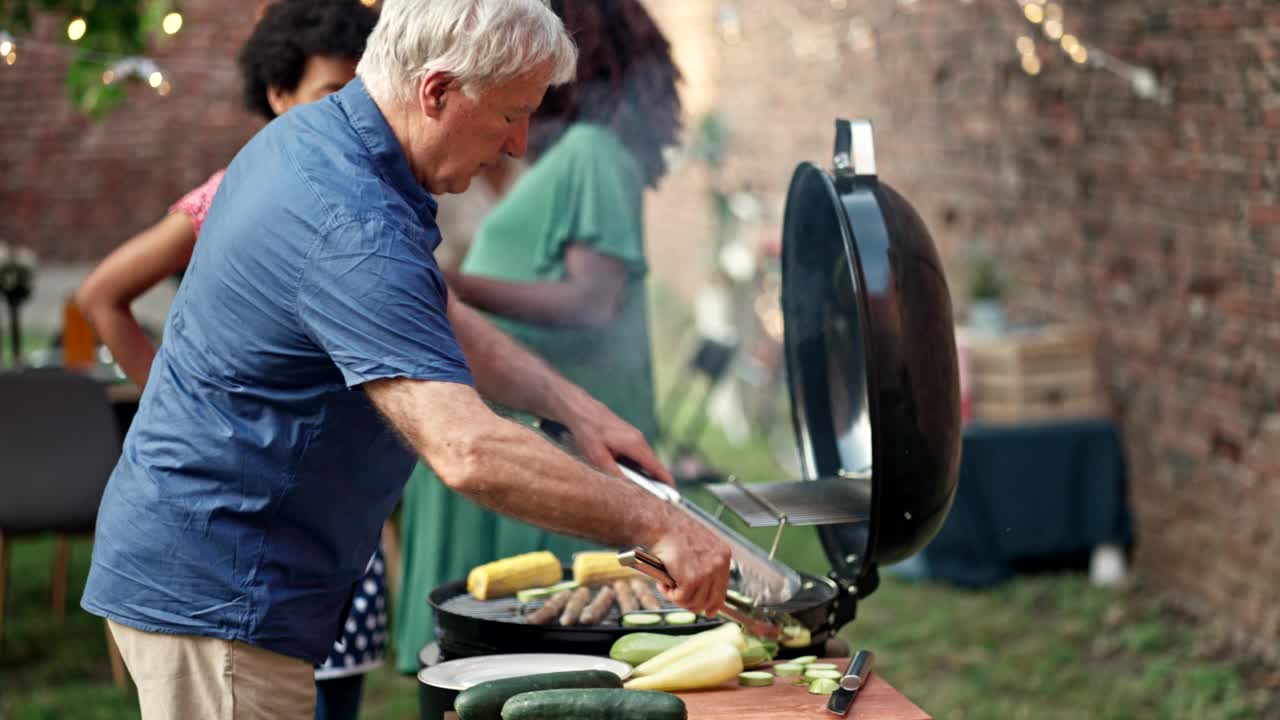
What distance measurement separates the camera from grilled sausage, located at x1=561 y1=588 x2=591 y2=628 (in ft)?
6.84

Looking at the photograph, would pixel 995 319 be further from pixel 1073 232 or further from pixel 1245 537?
pixel 1245 537

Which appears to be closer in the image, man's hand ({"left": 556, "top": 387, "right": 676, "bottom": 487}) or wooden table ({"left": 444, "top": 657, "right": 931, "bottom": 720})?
wooden table ({"left": 444, "top": 657, "right": 931, "bottom": 720})

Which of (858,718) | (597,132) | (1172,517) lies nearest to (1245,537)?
(1172,517)

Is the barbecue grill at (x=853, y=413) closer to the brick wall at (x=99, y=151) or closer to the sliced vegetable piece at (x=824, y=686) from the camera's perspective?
the sliced vegetable piece at (x=824, y=686)

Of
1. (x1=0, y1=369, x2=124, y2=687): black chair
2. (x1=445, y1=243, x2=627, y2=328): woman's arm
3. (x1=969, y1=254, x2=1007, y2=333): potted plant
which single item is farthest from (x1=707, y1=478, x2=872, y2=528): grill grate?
(x1=969, y1=254, x2=1007, y2=333): potted plant

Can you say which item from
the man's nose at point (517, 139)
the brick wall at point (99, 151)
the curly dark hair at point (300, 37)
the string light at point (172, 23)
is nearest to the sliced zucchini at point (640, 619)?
the man's nose at point (517, 139)

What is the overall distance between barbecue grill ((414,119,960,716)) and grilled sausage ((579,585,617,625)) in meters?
0.03

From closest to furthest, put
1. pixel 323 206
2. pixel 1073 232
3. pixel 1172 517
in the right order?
pixel 323 206 < pixel 1172 517 < pixel 1073 232

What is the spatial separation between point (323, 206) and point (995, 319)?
15.9 ft

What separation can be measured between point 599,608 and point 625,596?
9 cm

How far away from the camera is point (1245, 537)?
16.4ft

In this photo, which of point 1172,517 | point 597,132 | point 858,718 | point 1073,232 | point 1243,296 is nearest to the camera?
point 858,718

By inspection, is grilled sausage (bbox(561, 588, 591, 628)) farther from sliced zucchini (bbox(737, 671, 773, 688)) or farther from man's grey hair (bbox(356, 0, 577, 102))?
man's grey hair (bbox(356, 0, 577, 102))

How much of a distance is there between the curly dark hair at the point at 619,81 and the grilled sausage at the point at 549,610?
1223mm
